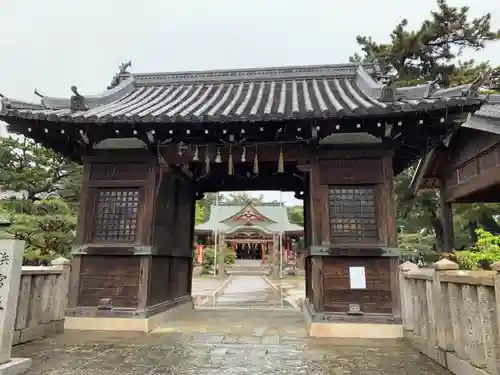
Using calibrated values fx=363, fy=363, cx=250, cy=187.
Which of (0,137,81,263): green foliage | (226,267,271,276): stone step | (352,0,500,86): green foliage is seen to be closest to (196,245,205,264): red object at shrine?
(226,267,271,276): stone step

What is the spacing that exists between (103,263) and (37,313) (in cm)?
132

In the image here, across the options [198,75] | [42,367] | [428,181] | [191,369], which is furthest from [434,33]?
[42,367]

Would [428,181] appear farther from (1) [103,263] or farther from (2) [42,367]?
(2) [42,367]

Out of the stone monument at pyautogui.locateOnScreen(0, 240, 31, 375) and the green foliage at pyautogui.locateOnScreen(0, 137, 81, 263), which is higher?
the green foliage at pyautogui.locateOnScreen(0, 137, 81, 263)

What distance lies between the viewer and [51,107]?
Answer: 7324 millimetres

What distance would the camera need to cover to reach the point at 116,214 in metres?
7.05

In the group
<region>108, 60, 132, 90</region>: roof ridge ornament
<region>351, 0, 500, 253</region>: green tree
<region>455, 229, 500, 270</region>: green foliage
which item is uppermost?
<region>351, 0, 500, 253</region>: green tree

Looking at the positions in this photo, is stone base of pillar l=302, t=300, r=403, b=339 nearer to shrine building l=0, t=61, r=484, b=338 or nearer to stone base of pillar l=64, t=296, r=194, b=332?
shrine building l=0, t=61, r=484, b=338

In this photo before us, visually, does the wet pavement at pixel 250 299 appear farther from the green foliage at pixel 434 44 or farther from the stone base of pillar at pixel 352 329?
the green foliage at pixel 434 44

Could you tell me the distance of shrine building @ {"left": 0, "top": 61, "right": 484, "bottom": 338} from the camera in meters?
6.14

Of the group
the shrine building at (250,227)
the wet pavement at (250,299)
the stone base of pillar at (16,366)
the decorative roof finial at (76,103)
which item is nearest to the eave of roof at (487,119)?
Result: the wet pavement at (250,299)

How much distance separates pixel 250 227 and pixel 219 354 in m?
23.8

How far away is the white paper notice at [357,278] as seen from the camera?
250 inches

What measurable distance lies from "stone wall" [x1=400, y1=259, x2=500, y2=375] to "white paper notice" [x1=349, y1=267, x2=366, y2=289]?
2.80 ft
